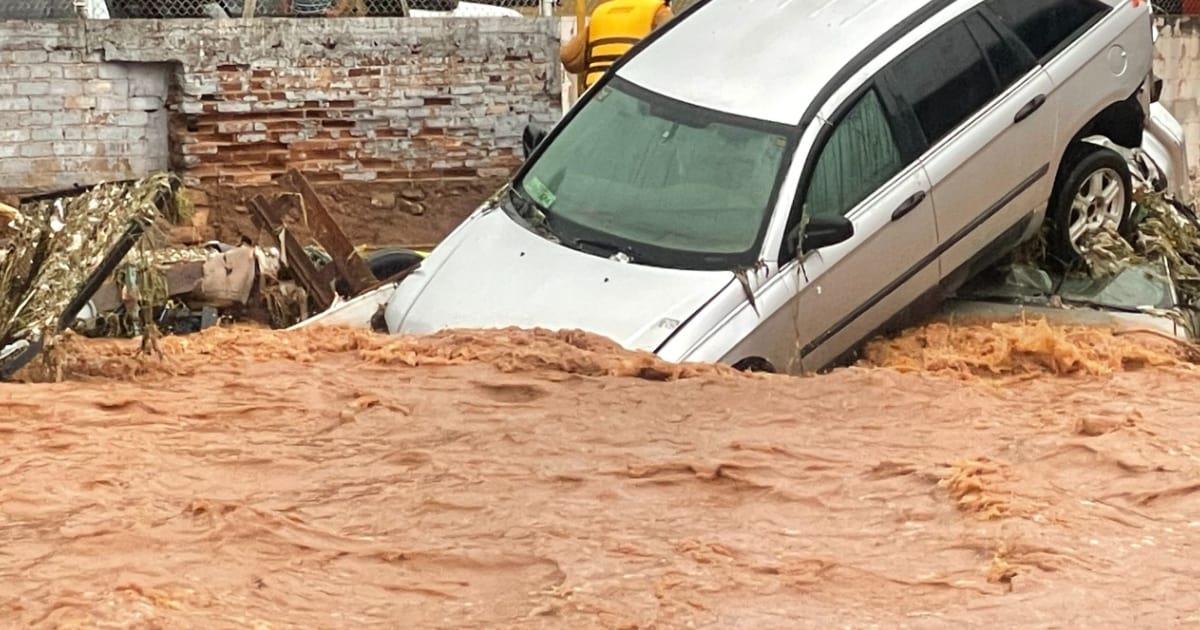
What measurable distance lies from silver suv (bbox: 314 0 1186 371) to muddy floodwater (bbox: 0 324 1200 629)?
789 mm

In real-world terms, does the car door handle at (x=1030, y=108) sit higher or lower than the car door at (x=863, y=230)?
higher

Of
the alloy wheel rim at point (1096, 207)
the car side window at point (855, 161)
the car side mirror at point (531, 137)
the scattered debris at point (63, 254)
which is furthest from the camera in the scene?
the car side mirror at point (531, 137)

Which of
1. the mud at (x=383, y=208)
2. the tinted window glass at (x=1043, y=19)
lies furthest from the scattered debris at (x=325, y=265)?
the tinted window glass at (x=1043, y=19)

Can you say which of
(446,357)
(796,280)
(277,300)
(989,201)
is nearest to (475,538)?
(446,357)

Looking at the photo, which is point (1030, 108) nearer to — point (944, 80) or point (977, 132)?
point (977, 132)

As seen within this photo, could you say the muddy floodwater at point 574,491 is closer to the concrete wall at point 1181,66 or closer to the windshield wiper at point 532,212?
the windshield wiper at point 532,212

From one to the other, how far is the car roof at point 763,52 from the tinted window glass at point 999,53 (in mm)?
213

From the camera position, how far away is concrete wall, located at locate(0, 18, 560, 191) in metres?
11.9

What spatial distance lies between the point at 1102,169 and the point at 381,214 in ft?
18.9

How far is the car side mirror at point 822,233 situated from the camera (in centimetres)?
738

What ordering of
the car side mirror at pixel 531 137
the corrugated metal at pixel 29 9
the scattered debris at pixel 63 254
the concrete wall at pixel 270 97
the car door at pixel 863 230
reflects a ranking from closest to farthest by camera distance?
the scattered debris at pixel 63 254 < the car door at pixel 863 230 < the car side mirror at pixel 531 137 < the concrete wall at pixel 270 97 < the corrugated metal at pixel 29 9

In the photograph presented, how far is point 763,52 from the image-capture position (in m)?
8.17

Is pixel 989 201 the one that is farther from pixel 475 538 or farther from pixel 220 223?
pixel 220 223

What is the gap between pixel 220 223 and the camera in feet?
40.0
